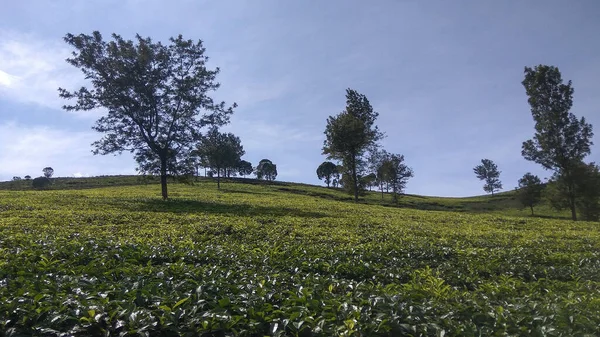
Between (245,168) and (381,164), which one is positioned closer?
(381,164)

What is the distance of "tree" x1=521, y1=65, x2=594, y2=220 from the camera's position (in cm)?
4081

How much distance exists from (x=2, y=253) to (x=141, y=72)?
82.7 feet

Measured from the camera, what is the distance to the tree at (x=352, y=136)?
49.1 m

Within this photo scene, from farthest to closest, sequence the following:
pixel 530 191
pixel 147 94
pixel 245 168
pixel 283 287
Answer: pixel 245 168 → pixel 530 191 → pixel 147 94 → pixel 283 287

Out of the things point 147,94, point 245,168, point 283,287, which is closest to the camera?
point 283,287

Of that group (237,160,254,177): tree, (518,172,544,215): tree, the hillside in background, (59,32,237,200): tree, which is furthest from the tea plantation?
(237,160,254,177): tree

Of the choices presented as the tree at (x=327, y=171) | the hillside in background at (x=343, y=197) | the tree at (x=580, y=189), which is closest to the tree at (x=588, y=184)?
the tree at (x=580, y=189)

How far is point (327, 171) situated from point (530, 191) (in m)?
79.9

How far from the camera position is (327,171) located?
139750 millimetres

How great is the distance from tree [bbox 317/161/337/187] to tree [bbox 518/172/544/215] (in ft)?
245

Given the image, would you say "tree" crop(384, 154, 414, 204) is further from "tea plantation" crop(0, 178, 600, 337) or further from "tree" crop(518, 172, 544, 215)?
"tea plantation" crop(0, 178, 600, 337)

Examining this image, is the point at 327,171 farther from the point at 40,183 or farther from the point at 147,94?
the point at 147,94

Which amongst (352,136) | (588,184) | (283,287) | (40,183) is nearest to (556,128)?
(588,184)

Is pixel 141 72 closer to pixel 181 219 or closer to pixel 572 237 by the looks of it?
pixel 181 219
